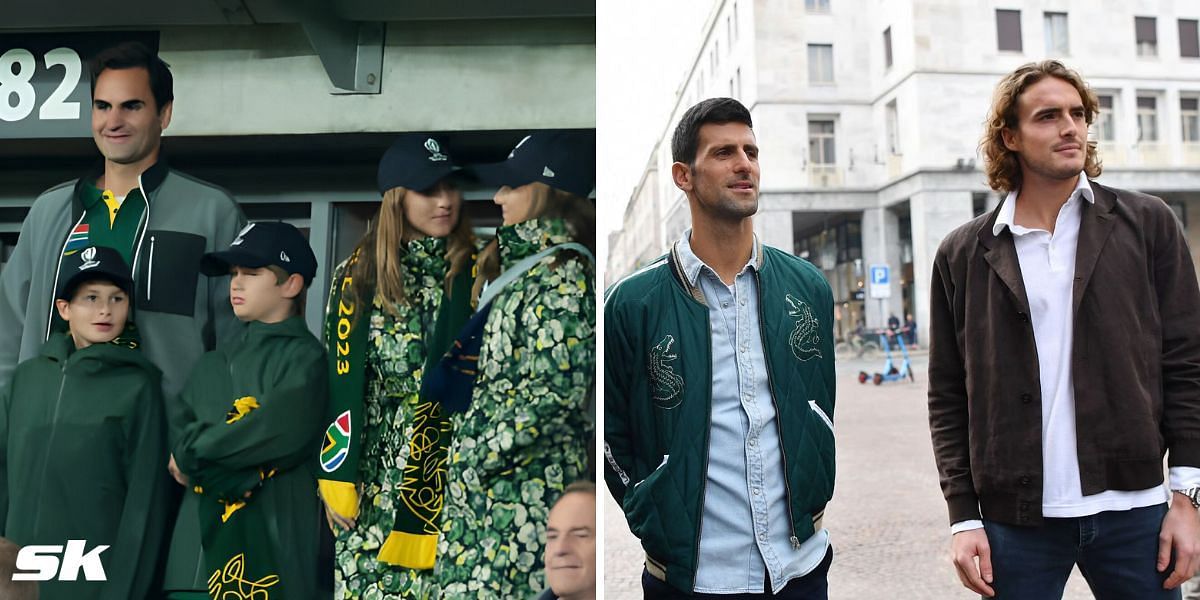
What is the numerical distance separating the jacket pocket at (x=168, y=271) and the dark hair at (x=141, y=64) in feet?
1.14

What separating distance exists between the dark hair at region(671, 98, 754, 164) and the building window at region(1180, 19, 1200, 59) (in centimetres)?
175

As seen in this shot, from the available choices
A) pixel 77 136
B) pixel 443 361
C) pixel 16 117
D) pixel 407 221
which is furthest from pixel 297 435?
pixel 16 117

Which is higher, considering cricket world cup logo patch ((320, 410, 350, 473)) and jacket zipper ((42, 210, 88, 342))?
jacket zipper ((42, 210, 88, 342))

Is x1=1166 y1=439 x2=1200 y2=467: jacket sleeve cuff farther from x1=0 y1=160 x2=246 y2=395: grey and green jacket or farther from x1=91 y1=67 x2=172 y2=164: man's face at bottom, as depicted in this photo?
x1=91 y1=67 x2=172 y2=164: man's face at bottom

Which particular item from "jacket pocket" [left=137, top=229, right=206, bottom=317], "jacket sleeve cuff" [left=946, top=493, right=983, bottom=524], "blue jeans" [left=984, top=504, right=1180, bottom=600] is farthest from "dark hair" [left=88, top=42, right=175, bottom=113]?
"blue jeans" [left=984, top=504, right=1180, bottom=600]

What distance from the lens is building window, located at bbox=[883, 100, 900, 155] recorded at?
315cm

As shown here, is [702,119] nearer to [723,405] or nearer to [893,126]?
[723,405]

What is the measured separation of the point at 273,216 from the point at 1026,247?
1808mm

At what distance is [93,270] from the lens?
92.9 inches

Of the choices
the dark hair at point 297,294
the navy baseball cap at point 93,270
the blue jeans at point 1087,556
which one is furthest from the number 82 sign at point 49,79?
the blue jeans at point 1087,556

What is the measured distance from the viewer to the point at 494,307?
7.08 feet

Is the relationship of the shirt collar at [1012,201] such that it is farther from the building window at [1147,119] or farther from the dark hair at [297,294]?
the dark hair at [297,294]

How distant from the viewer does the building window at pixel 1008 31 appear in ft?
9.28

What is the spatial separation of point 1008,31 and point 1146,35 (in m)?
0.45
